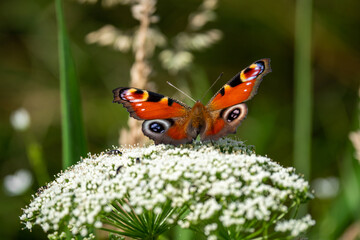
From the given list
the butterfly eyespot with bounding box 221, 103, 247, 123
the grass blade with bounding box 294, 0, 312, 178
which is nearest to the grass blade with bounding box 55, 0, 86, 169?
the butterfly eyespot with bounding box 221, 103, 247, 123

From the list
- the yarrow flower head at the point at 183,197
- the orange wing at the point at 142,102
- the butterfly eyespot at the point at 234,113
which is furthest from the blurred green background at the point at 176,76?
the yarrow flower head at the point at 183,197

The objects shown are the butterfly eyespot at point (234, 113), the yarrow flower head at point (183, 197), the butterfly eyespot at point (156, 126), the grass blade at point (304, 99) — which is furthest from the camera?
the grass blade at point (304, 99)

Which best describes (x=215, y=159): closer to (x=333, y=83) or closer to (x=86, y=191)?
(x=86, y=191)

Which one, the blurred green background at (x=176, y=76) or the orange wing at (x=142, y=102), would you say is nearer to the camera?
the orange wing at (x=142, y=102)

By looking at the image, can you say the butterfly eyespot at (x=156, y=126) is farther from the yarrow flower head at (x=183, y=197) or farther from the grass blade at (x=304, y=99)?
the grass blade at (x=304, y=99)

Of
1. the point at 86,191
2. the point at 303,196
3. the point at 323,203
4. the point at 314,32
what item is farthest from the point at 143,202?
the point at 314,32

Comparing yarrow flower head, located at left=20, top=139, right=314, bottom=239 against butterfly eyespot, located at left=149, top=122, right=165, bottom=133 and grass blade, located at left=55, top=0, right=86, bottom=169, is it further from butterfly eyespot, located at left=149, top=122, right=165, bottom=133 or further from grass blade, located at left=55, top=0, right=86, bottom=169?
grass blade, located at left=55, top=0, right=86, bottom=169

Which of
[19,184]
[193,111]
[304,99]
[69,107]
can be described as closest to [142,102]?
[193,111]
